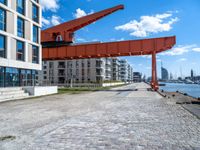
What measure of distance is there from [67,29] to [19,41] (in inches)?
662

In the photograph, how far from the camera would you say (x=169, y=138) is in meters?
6.48

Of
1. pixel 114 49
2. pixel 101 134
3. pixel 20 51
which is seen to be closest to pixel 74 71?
pixel 114 49

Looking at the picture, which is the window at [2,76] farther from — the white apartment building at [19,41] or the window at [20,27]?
the window at [20,27]

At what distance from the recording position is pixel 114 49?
35.6m

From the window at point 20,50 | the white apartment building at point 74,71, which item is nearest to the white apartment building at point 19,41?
the window at point 20,50

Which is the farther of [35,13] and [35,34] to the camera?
[35,13]

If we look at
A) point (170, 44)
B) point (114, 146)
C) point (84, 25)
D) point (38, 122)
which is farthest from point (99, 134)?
point (84, 25)

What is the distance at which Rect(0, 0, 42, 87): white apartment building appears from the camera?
23141mm

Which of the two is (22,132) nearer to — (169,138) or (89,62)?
(169,138)

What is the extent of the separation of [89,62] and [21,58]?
56.3 m

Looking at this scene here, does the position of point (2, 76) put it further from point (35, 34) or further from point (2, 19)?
point (35, 34)

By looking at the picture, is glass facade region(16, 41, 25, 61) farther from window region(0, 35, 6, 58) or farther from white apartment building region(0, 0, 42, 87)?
window region(0, 35, 6, 58)

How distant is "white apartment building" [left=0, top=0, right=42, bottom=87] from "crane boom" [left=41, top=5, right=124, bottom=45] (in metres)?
10.4

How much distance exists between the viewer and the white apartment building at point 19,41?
75.9ft
